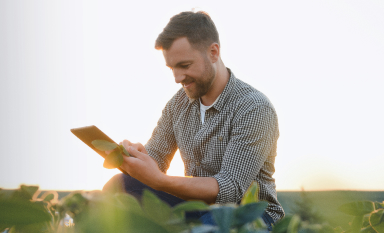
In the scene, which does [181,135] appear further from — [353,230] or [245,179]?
[353,230]

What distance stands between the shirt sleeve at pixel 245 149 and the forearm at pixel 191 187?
0.04m

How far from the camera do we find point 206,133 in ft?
5.84

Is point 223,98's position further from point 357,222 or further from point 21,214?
point 21,214

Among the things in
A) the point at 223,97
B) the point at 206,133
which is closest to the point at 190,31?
the point at 223,97

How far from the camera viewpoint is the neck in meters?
1.91

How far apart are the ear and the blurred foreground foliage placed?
68.2 inches

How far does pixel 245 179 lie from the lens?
1.55m

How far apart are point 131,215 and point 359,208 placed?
0.29 metres

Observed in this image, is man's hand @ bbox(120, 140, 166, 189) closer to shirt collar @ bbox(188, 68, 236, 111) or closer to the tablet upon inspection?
the tablet

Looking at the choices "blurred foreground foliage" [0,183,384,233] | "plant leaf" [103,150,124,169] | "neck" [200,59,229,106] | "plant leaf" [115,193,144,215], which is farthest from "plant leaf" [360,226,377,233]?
"neck" [200,59,229,106]

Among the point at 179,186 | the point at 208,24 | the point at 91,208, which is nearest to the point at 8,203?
the point at 91,208

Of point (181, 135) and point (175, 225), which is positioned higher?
point (175, 225)

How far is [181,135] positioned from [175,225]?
Answer: 176 cm

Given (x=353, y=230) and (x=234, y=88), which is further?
(x=234, y=88)
